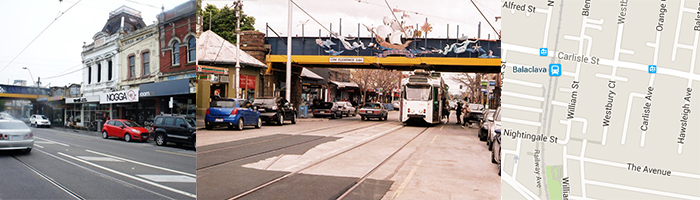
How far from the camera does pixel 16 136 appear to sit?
6.60ft

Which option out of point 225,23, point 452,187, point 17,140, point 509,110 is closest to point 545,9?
point 509,110

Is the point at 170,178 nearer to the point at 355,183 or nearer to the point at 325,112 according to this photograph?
the point at 355,183

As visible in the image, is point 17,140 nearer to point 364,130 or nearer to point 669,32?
point 364,130

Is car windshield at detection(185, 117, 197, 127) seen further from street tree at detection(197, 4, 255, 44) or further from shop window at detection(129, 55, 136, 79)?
street tree at detection(197, 4, 255, 44)

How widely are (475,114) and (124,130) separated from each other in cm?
249

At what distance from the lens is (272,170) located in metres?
2.93

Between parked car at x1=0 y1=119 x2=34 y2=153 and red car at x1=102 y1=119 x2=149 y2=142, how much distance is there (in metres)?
0.36

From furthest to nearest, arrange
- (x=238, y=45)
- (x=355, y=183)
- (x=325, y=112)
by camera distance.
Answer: (x=325, y=112)
(x=238, y=45)
(x=355, y=183)

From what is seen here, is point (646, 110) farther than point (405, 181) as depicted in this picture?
No

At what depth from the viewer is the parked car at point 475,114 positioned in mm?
2939

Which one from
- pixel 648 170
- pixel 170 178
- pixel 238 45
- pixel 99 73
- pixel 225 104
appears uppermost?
pixel 238 45

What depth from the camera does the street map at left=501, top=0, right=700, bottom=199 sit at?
2172 millimetres

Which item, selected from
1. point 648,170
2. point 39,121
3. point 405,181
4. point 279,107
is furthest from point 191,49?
point 648,170

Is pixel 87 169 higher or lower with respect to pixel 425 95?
lower
